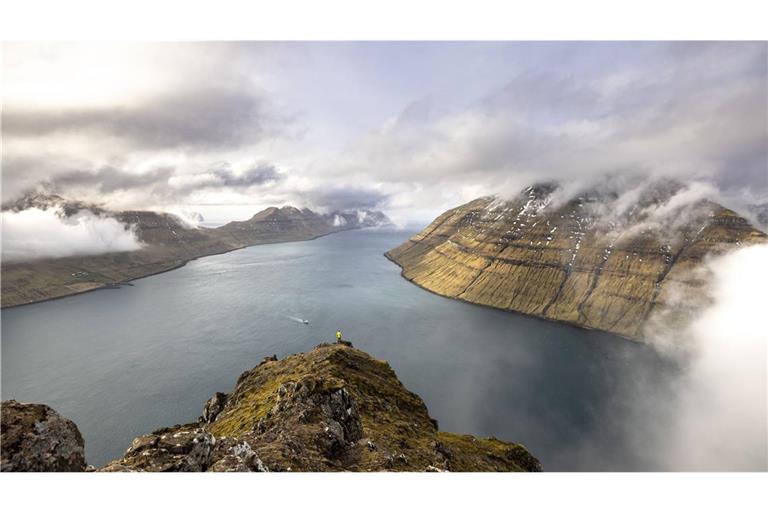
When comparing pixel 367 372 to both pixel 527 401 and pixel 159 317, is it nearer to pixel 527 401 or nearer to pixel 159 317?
pixel 527 401

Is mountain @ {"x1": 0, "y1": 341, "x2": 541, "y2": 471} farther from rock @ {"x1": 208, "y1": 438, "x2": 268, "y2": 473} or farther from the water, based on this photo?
the water

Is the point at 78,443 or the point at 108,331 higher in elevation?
the point at 78,443

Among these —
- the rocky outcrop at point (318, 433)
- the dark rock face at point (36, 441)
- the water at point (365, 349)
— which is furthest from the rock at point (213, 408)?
the dark rock face at point (36, 441)

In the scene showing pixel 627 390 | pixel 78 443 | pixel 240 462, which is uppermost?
pixel 78 443

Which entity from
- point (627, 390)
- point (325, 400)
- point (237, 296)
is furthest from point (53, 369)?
point (627, 390)

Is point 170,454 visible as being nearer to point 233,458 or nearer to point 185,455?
point 185,455

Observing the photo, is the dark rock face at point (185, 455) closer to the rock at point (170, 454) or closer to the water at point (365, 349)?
the rock at point (170, 454)
